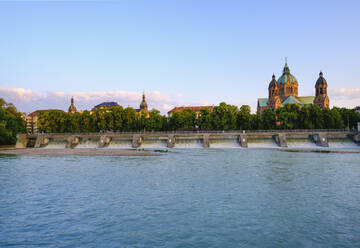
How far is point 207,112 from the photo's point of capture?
10488 cm

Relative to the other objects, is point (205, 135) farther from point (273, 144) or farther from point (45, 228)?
point (45, 228)

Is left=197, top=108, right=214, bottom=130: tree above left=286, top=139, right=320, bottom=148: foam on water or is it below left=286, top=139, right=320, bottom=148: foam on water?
above

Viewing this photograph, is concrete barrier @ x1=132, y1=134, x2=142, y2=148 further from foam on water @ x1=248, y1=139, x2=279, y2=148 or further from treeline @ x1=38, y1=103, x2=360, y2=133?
foam on water @ x1=248, y1=139, x2=279, y2=148

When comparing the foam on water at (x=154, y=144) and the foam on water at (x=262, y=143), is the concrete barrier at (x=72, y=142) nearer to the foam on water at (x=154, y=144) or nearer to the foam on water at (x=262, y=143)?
the foam on water at (x=154, y=144)

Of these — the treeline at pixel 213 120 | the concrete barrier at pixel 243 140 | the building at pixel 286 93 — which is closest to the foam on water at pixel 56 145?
the treeline at pixel 213 120

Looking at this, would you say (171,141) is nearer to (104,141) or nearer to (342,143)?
(104,141)

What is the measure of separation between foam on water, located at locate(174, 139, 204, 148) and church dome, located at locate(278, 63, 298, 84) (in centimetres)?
10279

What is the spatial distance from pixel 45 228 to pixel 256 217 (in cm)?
1325

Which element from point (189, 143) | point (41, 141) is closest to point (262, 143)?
point (189, 143)

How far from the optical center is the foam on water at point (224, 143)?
261ft

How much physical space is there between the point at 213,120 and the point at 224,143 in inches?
815

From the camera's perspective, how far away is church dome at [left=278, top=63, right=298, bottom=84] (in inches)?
6437

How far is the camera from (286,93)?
162250 mm

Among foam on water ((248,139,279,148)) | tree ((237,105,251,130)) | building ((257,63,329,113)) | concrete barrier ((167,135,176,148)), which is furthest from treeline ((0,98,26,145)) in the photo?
building ((257,63,329,113))
